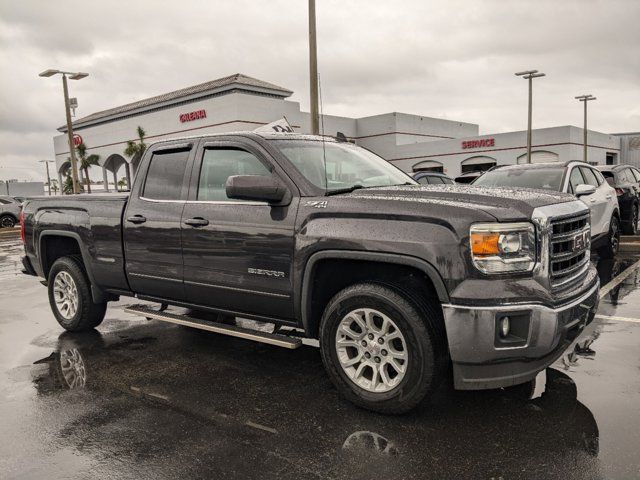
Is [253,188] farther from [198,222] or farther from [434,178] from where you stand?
[434,178]

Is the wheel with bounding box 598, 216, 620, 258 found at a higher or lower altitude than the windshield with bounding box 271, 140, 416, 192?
lower

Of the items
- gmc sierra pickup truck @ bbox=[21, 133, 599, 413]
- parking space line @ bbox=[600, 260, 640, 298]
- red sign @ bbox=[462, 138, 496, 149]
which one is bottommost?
parking space line @ bbox=[600, 260, 640, 298]

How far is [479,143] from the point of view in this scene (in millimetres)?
44406

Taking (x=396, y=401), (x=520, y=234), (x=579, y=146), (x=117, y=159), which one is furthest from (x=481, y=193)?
(x=117, y=159)

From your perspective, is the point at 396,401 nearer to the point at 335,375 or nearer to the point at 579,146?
the point at 335,375

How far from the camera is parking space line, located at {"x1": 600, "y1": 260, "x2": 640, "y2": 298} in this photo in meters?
6.98

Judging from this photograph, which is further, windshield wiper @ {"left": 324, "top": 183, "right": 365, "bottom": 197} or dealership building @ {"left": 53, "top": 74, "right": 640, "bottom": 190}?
dealership building @ {"left": 53, "top": 74, "right": 640, "bottom": 190}

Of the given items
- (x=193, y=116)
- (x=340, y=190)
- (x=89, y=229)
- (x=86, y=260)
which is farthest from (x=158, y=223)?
(x=193, y=116)

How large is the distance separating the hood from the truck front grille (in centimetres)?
16

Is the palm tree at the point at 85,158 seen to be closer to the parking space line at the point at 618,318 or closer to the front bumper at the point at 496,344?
the parking space line at the point at 618,318

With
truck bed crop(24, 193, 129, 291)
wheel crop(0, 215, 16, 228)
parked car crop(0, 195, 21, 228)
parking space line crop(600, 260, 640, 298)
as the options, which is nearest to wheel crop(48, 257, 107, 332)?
truck bed crop(24, 193, 129, 291)

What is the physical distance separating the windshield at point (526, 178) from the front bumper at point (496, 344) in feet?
15.6

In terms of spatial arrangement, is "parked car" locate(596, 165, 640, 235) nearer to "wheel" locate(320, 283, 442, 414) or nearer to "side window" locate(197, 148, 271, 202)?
"side window" locate(197, 148, 271, 202)

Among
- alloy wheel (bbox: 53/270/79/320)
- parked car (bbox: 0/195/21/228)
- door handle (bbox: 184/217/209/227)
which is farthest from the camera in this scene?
parked car (bbox: 0/195/21/228)
